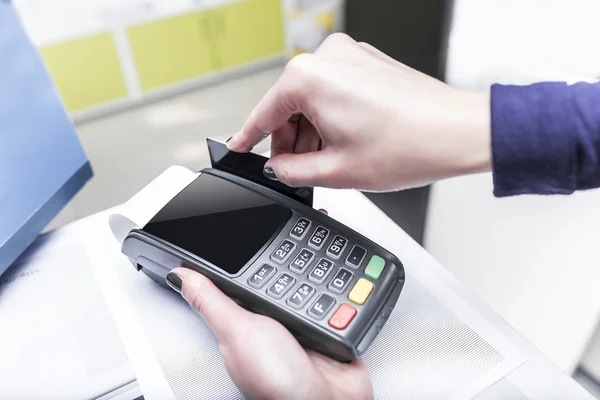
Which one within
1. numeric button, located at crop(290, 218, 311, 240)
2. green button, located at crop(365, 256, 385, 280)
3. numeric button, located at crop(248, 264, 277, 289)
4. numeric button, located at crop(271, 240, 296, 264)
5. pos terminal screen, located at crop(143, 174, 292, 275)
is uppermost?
pos terminal screen, located at crop(143, 174, 292, 275)

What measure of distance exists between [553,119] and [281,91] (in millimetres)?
181

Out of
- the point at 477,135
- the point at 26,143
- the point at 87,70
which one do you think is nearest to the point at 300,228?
the point at 477,135

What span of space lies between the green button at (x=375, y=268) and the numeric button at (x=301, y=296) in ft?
0.14

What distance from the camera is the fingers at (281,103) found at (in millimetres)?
342

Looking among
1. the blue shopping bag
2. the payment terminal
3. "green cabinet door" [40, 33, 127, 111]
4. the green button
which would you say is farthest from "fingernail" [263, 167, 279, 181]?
"green cabinet door" [40, 33, 127, 111]

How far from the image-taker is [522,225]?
1.77 feet

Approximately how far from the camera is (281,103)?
36 cm

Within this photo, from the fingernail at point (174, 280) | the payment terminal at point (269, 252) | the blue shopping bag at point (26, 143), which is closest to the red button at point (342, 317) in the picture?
the payment terminal at point (269, 252)

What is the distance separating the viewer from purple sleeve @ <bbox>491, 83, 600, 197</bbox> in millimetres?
287

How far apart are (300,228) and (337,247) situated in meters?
0.03

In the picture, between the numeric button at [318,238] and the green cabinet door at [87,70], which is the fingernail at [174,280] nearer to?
the numeric button at [318,238]

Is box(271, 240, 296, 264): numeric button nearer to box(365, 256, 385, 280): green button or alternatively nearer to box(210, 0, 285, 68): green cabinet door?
box(365, 256, 385, 280): green button

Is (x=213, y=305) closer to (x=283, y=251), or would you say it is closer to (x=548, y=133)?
(x=283, y=251)

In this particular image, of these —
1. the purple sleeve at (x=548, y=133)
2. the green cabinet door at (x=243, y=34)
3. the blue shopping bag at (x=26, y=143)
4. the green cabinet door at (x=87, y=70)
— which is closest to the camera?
the purple sleeve at (x=548, y=133)
